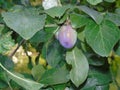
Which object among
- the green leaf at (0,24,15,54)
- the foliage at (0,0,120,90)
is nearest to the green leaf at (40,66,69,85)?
the foliage at (0,0,120,90)

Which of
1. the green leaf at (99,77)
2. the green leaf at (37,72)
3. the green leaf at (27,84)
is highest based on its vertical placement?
the green leaf at (27,84)

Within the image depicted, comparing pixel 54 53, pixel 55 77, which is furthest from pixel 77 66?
pixel 54 53

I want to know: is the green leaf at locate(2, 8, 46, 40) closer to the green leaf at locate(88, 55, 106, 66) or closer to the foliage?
the foliage

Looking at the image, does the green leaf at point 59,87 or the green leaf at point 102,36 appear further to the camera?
the green leaf at point 59,87

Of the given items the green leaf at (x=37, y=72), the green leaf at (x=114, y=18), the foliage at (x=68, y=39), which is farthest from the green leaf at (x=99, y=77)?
the green leaf at (x=114, y=18)

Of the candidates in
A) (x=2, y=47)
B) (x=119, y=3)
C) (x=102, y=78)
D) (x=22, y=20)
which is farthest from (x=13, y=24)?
(x=119, y=3)

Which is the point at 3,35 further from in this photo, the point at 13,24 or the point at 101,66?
the point at 101,66

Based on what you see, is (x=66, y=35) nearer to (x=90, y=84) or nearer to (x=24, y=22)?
(x=24, y=22)

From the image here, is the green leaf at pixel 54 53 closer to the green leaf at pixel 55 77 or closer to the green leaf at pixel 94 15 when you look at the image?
the green leaf at pixel 55 77
